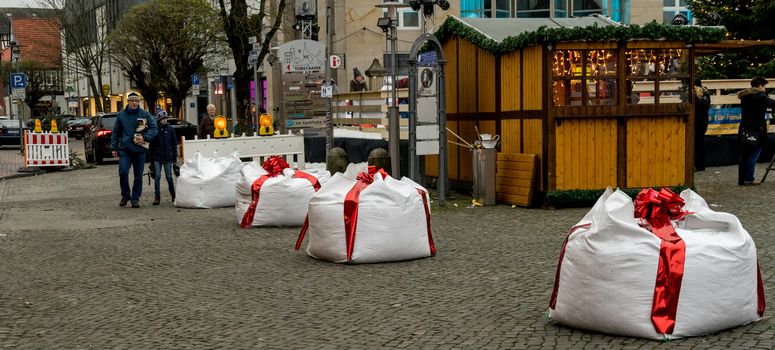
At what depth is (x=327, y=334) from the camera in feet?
21.9

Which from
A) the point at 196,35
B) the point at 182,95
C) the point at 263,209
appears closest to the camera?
the point at 263,209

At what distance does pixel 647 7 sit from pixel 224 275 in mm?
45378

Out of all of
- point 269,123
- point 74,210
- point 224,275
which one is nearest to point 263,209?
point 224,275

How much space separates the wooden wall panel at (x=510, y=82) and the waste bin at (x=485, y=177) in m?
0.78

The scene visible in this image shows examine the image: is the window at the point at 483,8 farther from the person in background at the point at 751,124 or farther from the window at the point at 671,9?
the person in background at the point at 751,124

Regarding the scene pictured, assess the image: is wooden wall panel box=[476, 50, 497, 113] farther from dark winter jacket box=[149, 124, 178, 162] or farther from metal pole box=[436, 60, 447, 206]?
dark winter jacket box=[149, 124, 178, 162]

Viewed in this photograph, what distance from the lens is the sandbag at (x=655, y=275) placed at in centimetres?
618

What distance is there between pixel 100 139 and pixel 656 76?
21.7 metres

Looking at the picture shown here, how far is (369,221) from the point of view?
9.70 meters

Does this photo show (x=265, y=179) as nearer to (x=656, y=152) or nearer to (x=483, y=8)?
(x=656, y=152)

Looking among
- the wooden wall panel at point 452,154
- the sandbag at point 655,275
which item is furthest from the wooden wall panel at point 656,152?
the sandbag at point 655,275

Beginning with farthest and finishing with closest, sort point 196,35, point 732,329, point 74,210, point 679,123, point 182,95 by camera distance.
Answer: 1. point 182,95
2. point 196,35
3. point 74,210
4. point 679,123
5. point 732,329

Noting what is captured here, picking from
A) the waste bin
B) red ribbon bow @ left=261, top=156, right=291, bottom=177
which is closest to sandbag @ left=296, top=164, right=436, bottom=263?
red ribbon bow @ left=261, top=156, right=291, bottom=177

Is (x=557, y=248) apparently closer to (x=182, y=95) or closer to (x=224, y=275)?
(x=224, y=275)
